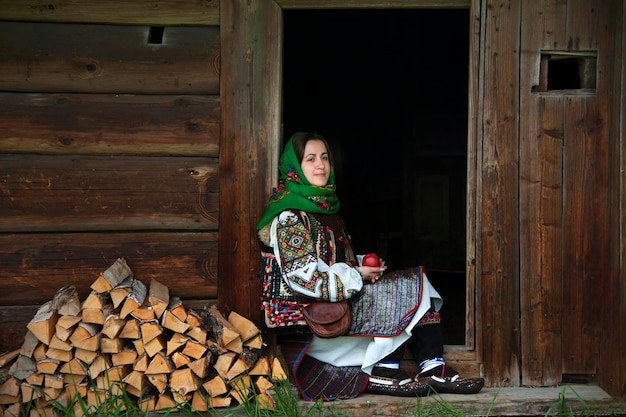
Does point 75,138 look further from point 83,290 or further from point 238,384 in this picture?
point 238,384

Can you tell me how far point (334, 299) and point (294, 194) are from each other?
0.59 metres

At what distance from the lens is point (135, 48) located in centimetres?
350

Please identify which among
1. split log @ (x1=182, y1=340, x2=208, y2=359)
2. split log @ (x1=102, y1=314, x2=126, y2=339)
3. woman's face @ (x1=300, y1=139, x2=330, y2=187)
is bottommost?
split log @ (x1=182, y1=340, x2=208, y2=359)

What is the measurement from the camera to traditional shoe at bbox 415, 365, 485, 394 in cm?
332

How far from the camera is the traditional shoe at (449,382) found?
332 centimetres

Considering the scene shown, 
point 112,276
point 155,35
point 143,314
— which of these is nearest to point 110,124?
point 155,35

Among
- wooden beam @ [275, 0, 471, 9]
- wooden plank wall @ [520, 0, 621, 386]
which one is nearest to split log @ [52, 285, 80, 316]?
wooden beam @ [275, 0, 471, 9]

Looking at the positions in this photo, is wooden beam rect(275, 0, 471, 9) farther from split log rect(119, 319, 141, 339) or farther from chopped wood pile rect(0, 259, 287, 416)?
split log rect(119, 319, 141, 339)

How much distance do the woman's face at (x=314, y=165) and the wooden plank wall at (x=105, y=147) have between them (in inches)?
19.1

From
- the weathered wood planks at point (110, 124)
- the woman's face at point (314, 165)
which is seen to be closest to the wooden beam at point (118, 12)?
the weathered wood planks at point (110, 124)

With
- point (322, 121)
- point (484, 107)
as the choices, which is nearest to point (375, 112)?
point (322, 121)

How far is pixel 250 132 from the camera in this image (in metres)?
3.51

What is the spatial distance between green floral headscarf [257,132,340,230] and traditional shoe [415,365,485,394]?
102 cm

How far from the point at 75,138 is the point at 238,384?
154cm
